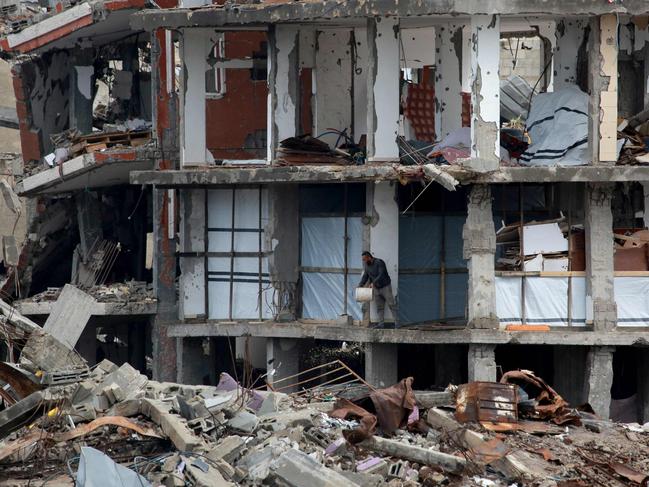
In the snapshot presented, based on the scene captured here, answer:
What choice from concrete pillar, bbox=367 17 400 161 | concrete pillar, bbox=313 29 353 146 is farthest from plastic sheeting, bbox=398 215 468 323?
concrete pillar, bbox=313 29 353 146

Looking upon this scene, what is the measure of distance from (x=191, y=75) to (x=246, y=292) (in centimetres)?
461

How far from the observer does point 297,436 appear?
18797mm

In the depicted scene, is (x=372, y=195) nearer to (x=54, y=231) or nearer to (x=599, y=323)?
(x=599, y=323)

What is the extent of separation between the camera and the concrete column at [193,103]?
91.8 ft

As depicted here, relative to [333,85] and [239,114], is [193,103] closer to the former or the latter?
[239,114]

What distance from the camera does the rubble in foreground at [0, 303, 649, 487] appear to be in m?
17.2

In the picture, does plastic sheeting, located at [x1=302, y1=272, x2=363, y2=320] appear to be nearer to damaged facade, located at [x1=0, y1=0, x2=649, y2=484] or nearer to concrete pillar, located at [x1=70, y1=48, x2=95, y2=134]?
damaged facade, located at [x1=0, y1=0, x2=649, y2=484]

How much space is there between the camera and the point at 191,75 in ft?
92.0

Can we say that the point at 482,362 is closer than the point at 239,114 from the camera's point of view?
Yes

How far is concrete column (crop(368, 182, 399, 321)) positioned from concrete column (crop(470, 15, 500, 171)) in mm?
2370

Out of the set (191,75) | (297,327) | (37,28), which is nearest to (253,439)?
(297,327)

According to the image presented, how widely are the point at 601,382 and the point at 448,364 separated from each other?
402 cm

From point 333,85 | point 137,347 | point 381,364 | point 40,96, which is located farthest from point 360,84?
point 137,347

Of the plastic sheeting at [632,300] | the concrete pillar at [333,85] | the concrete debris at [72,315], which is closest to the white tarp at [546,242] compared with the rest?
the plastic sheeting at [632,300]
